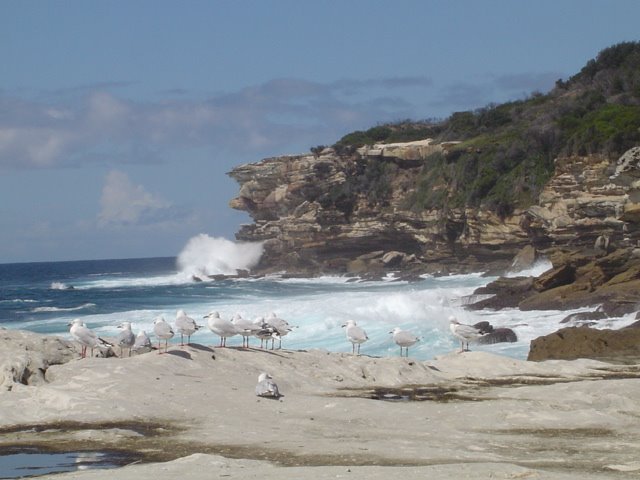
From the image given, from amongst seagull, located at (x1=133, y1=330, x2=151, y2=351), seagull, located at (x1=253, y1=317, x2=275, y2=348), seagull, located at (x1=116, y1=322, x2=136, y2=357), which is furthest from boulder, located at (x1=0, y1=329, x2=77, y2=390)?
seagull, located at (x1=253, y1=317, x2=275, y2=348)

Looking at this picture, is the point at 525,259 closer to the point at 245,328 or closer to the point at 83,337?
the point at 245,328

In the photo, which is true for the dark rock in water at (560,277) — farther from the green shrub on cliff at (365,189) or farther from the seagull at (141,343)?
the green shrub on cliff at (365,189)

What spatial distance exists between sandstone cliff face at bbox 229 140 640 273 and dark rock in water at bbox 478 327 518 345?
65.5ft

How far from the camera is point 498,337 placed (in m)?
28.9

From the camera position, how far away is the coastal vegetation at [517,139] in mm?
55219

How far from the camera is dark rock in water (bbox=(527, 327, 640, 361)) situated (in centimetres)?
2253

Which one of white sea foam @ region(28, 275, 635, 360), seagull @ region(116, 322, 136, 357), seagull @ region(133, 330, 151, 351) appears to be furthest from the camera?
white sea foam @ region(28, 275, 635, 360)

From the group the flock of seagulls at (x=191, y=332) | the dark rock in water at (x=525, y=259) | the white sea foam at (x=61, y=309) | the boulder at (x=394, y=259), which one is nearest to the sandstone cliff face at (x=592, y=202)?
the dark rock in water at (x=525, y=259)

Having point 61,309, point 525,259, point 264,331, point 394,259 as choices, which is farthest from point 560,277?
point 394,259

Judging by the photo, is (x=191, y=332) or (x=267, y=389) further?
(x=191, y=332)

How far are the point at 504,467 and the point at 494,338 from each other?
19.4 m

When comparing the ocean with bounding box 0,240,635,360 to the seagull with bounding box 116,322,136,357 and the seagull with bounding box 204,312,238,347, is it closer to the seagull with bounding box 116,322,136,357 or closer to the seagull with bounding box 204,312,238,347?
the seagull with bounding box 204,312,238,347

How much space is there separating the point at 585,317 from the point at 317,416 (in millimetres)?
19794

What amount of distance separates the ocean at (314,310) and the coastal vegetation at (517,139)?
22.2 feet
